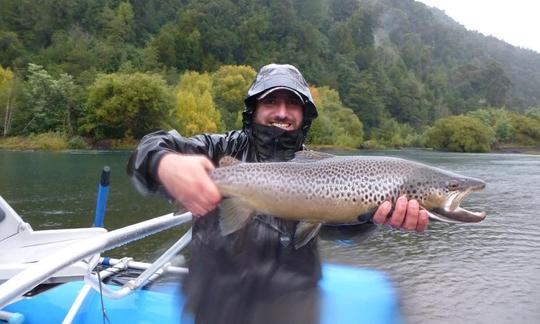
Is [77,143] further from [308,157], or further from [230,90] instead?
[308,157]

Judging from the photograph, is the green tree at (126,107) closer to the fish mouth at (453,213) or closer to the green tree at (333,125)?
the green tree at (333,125)

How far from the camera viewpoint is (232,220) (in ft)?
8.51

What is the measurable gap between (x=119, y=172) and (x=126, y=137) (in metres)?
29.6

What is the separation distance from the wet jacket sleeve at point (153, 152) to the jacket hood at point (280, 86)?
1.42 ft

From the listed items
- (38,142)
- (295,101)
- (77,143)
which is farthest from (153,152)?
(77,143)

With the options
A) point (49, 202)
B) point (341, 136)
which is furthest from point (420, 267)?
point (341, 136)

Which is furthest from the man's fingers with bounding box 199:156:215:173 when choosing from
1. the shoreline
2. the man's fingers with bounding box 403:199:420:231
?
the shoreline

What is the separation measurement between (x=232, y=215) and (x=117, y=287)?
91.2 inches

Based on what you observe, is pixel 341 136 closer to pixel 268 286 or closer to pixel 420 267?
pixel 420 267

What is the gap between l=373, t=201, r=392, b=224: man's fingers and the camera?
271 cm

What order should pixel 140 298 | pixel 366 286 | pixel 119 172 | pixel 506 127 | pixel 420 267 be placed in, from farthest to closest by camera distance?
pixel 506 127 → pixel 119 172 → pixel 420 267 → pixel 140 298 → pixel 366 286

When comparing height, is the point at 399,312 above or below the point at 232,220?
below

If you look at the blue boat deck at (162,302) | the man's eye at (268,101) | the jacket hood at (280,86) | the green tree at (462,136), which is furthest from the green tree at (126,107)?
the man's eye at (268,101)

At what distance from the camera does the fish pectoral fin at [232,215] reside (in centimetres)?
259
